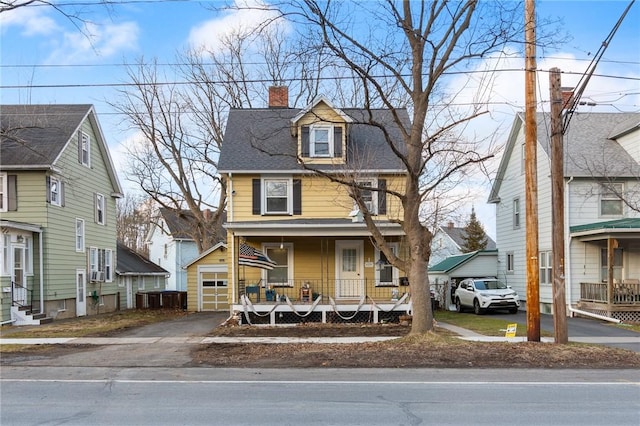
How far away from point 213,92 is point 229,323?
18097mm

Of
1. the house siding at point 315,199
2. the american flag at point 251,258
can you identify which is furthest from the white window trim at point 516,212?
the american flag at point 251,258

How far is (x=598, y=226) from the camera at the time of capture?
73.4 ft

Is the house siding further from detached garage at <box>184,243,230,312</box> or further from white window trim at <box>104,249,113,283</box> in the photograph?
white window trim at <box>104,249,113,283</box>

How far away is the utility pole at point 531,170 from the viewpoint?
13.5 m

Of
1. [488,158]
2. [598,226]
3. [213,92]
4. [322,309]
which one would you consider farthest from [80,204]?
[598,226]

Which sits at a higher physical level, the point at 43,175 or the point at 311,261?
the point at 43,175

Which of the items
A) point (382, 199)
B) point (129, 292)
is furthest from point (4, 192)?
point (382, 199)

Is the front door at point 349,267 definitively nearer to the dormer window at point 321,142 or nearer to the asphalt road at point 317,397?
the dormer window at point 321,142

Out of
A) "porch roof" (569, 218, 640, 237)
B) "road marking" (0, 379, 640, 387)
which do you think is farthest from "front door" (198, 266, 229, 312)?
"road marking" (0, 379, 640, 387)

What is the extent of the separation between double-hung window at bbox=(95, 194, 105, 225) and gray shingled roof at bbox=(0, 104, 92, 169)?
4.95 m

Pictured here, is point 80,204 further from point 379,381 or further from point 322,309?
point 379,381

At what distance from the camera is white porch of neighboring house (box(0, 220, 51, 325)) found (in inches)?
853

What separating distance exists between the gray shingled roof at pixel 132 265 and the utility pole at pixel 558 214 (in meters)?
25.6

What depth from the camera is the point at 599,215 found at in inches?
963
